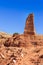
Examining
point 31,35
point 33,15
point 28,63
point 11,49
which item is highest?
point 33,15

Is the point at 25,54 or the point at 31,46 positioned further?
the point at 31,46

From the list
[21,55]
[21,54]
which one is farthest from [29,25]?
[21,55]

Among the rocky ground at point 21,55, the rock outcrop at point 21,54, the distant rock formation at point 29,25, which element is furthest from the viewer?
the distant rock formation at point 29,25

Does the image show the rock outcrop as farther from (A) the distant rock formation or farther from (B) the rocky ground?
(A) the distant rock formation

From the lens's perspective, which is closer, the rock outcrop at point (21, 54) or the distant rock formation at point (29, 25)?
the rock outcrop at point (21, 54)

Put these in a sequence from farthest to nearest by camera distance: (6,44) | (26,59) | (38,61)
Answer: (6,44)
(26,59)
(38,61)

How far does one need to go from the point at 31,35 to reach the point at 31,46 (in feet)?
28.5

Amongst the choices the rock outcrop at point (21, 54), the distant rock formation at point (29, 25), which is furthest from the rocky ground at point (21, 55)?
the distant rock formation at point (29, 25)

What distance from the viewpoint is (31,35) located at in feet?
154

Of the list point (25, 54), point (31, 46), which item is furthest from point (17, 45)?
point (25, 54)

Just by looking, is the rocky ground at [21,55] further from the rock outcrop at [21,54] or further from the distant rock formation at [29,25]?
the distant rock formation at [29,25]

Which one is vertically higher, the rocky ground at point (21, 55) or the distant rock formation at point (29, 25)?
the distant rock formation at point (29, 25)

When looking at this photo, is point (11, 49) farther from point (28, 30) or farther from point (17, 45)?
point (28, 30)

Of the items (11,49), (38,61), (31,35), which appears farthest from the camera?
(31,35)
